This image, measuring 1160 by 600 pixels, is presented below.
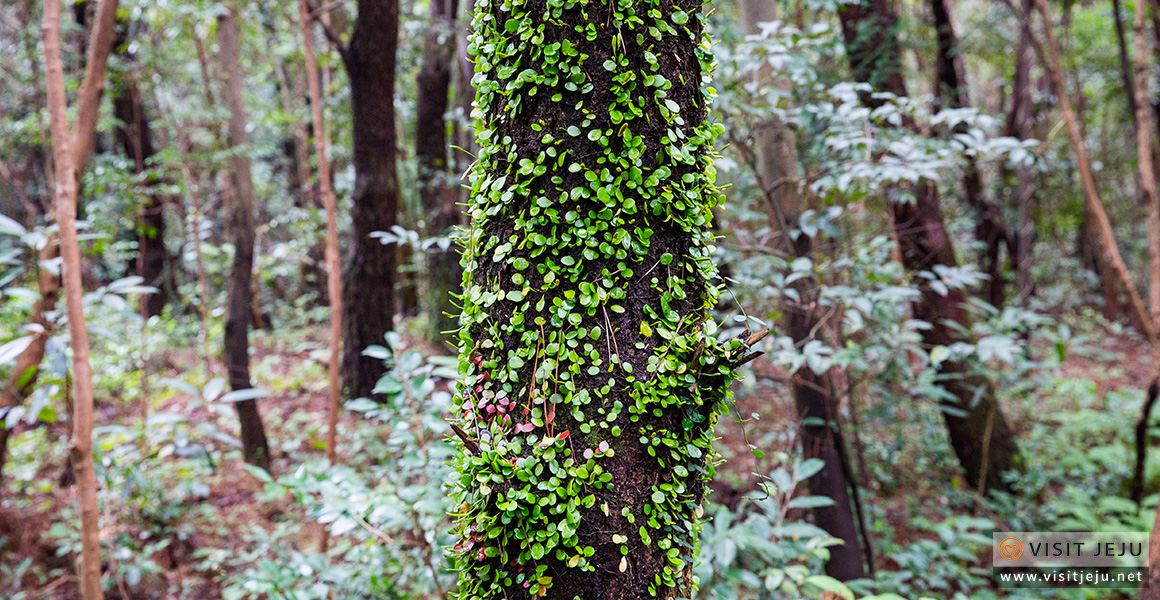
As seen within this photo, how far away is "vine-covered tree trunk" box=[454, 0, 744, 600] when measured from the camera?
1.25 metres

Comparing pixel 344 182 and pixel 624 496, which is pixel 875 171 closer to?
pixel 624 496

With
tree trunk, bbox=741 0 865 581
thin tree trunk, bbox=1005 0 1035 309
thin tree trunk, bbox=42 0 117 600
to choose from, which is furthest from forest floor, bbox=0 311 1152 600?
thin tree trunk, bbox=1005 0 1035 309

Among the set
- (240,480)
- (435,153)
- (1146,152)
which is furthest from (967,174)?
(240,480)

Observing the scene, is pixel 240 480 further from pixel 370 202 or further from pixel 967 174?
pixel 967 174

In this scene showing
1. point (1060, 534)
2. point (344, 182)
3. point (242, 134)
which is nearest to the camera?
point (1060, 534)

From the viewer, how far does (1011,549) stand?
152 inches

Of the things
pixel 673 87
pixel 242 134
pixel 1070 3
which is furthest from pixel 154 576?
pixel 1070 3

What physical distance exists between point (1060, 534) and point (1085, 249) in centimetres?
1080

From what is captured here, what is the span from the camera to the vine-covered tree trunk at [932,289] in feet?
14.3

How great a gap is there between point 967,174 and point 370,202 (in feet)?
19.1

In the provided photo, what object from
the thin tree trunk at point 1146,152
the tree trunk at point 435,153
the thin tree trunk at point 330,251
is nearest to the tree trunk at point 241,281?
the tree trunk at point 435,153

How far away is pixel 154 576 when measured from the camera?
12.0 feet
